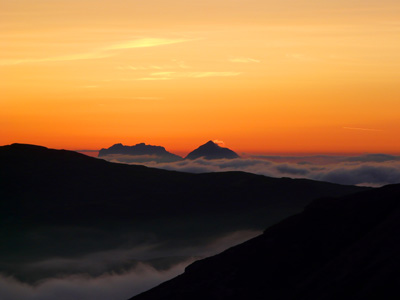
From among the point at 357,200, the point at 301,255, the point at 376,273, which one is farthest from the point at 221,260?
the point at 376,273

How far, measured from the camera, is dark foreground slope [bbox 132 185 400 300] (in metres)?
103

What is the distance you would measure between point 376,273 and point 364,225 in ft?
105

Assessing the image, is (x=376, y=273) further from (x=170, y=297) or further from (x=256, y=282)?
(x=170, y=297)

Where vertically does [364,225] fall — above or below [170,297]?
above

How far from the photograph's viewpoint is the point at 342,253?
114 metres

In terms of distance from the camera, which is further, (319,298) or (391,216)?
(391,216)

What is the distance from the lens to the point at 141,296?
13925cm

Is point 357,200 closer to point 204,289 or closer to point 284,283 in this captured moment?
point 284,283

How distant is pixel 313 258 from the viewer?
125188mm

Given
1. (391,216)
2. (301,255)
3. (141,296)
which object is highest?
(391,216)

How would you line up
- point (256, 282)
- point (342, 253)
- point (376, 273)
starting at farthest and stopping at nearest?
point (256, 282) → point (342, 253) → point (376, 273)

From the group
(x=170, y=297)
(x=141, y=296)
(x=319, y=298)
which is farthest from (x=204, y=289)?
(x=319, y=298)

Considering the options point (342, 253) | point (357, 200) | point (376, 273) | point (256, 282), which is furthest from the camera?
point (357, 200)

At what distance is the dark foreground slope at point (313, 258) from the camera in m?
103
